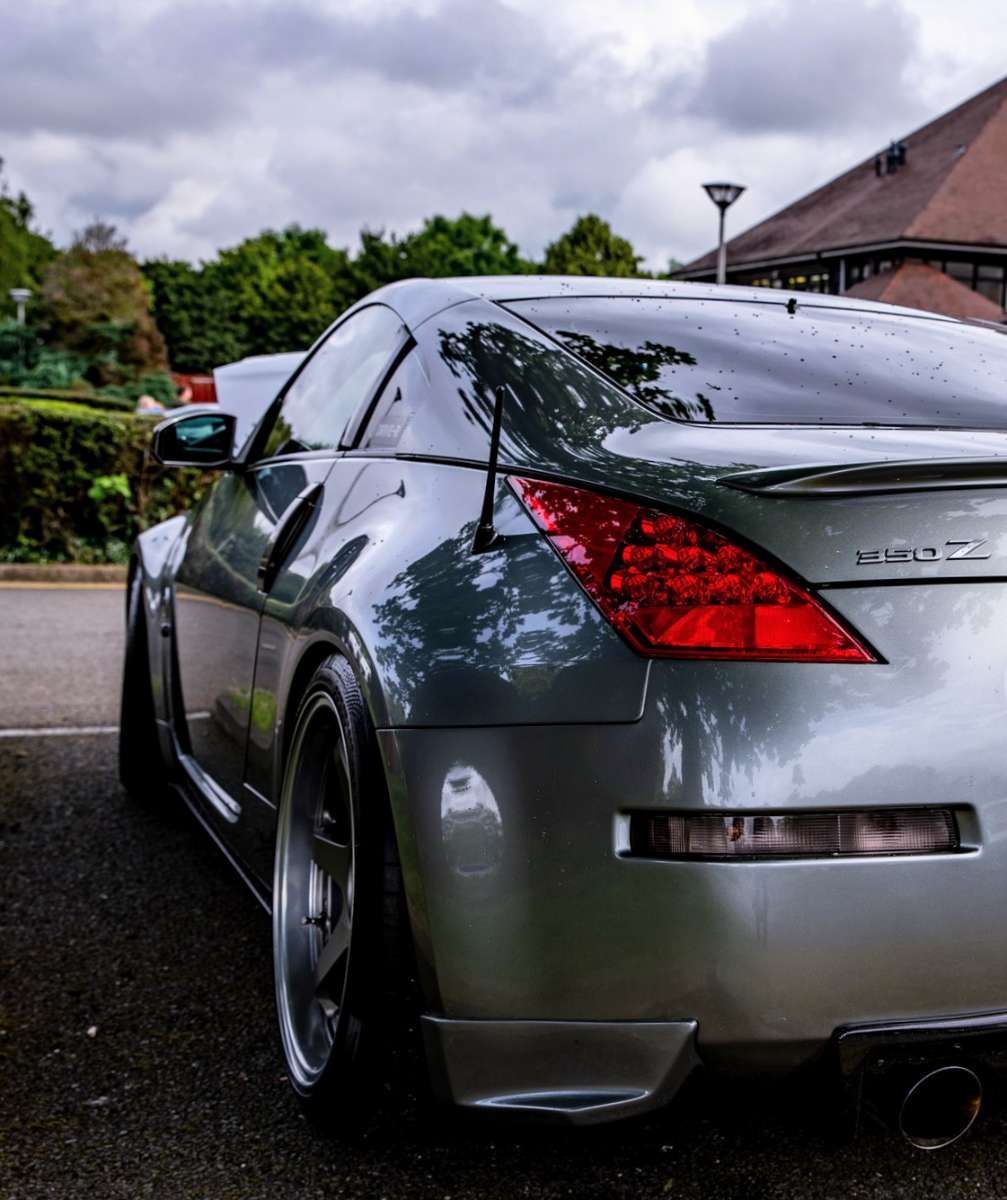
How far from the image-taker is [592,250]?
71.6 meters

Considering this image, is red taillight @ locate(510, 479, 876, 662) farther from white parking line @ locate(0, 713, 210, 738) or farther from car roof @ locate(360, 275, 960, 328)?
white parking line @ locate(0, 713, 210, 738)

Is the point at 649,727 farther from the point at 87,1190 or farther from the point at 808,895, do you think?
the point at 87,1190

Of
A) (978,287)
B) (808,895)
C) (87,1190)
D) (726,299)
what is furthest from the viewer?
(978,287)

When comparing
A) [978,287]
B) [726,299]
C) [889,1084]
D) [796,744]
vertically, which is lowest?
[889,1084]

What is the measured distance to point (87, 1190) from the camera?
241 centimetres

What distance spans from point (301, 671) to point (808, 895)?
1.20 m

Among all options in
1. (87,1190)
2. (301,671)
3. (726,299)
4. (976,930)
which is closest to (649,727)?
(976,930)

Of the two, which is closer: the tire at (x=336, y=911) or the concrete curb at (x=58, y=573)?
the tire at (x=336, y=911)

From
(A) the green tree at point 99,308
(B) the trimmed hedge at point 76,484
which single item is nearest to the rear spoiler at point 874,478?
(B) the trimmed hedge at point 76,484

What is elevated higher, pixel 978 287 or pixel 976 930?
pixel 978 287

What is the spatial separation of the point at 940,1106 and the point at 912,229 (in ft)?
144

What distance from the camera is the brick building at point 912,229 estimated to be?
43125 millimetres

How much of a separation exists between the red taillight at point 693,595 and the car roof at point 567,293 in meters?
1.04

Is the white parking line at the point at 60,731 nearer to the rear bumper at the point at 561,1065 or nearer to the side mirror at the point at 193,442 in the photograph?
the side mirror at the point at 193,442
